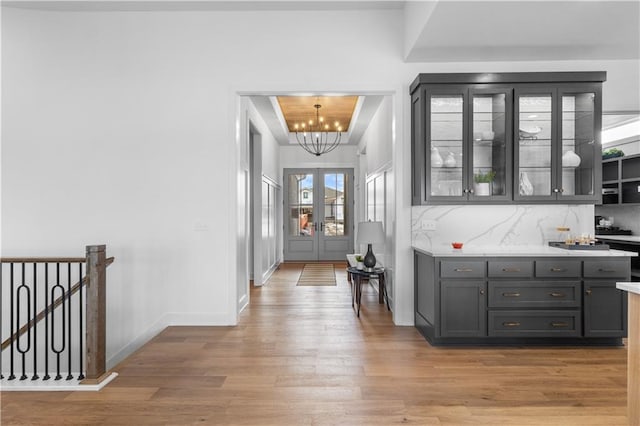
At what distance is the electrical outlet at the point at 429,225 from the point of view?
13.8 feet

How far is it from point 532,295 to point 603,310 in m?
0.64

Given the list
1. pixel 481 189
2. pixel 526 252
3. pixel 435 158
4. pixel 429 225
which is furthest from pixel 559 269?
pixel 435 158

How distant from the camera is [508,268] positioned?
3.49m

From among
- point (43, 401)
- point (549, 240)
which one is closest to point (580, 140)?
point (549, 240)

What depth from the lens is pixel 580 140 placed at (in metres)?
3.85

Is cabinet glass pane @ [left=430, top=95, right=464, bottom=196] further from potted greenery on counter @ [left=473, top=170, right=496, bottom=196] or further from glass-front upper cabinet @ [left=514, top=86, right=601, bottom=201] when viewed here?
glass-front upper cabinet @ [left=514, top=86, right=601, bottom=201]

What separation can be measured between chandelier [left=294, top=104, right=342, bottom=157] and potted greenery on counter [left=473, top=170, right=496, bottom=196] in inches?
180

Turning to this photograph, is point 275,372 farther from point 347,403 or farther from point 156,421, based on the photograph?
point 156,421

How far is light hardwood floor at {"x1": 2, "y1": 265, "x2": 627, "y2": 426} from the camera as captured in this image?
7.75ft

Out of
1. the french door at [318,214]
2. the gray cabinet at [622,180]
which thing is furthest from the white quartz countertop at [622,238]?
the french door at [318,214]

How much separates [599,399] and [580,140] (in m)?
2.43

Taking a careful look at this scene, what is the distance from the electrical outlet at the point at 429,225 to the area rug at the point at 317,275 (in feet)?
9.68

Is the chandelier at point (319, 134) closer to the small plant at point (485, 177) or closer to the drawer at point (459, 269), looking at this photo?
the small plant at point (485, 177)

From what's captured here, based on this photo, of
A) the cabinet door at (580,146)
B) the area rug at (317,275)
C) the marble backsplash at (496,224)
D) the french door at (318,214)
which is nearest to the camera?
the cabinet door at (580,146)
